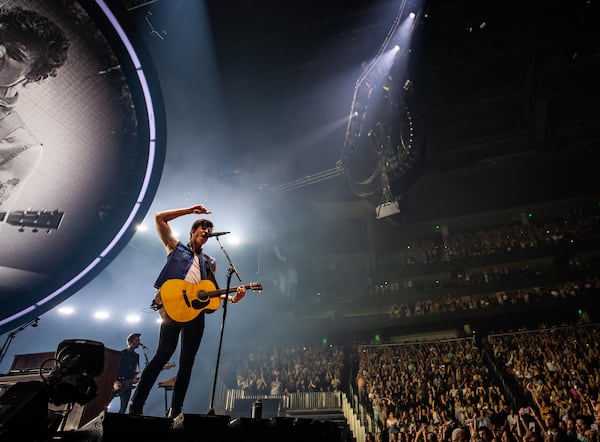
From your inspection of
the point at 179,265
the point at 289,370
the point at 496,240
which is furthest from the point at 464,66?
the point at 289,370

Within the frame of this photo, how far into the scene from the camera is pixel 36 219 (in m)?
1.14

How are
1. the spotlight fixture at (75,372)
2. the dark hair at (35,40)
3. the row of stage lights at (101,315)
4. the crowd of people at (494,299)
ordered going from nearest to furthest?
the dark hair at (35,40) → the spotlight fixture at (75,372) → the row of stage lights at (101,315) → the crowd of people at (494,299)

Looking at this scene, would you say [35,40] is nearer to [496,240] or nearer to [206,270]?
[206,270]

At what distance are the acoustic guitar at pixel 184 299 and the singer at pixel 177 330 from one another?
94 millimetres

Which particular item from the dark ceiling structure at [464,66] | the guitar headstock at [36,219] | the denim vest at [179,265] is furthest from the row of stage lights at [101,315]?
the guitar headstock at [36,219]

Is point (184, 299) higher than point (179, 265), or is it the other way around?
point (179, 265)

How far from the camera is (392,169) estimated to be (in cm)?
957

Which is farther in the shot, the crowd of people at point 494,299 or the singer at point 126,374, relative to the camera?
the crowd of people at point 494,299

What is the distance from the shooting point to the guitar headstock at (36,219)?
1093 millimetres

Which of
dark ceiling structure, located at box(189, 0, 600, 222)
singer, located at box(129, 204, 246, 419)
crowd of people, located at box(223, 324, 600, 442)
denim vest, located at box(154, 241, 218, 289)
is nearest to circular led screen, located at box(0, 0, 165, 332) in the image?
singer, located at box(129, 204, 246, 419)

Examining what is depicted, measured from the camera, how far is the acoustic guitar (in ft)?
9.78

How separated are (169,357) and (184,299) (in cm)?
58

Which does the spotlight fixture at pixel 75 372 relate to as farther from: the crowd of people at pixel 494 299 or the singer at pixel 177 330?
the crowd of people at pixel 494 299

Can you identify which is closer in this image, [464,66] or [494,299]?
[464,66]
